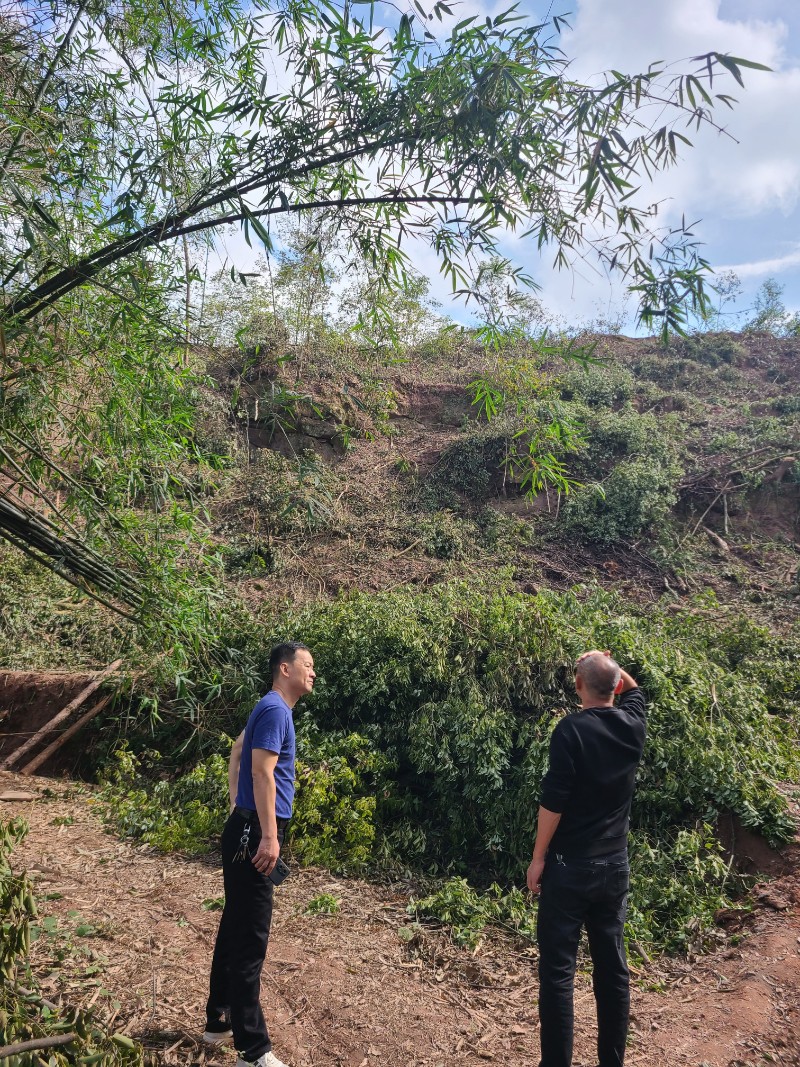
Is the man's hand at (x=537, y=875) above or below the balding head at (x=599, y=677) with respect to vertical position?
below

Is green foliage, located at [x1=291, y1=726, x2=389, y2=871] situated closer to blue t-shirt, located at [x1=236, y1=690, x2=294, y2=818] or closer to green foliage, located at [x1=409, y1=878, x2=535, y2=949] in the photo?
green foliage, located at [x1=409, y1=878, x2=535, y2=949]

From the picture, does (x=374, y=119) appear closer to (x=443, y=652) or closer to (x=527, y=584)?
(x=443, y=652)

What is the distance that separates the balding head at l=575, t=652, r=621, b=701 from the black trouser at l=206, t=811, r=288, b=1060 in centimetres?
121

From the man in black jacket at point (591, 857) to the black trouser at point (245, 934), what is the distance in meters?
0.94

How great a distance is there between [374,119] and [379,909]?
13.3 ft

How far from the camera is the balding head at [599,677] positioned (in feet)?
8.05

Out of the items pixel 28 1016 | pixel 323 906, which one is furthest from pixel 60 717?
pixel 28 1016

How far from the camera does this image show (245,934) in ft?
7.41

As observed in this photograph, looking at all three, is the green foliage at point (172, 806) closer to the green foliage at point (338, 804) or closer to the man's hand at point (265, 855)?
the green foliage at point (338, 804)

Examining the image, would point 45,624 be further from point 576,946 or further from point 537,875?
point 576,946

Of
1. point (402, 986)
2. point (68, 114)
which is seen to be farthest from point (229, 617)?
point (68, 114)

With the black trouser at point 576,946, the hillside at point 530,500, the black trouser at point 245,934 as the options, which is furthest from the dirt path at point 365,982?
the hillside at point 530,500

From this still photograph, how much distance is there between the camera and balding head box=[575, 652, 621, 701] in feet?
8.05

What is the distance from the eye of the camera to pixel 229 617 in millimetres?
6367
